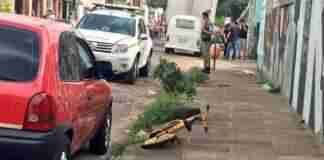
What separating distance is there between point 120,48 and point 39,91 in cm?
1168

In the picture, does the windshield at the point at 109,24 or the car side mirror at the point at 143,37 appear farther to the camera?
the car side mirror at the point at 143,37

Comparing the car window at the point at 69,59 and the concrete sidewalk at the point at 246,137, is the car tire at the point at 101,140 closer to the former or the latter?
the concrete sidewalk at the point at 246,137

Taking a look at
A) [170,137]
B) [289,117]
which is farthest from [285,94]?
[170,137]

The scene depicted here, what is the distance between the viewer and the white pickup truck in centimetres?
1748

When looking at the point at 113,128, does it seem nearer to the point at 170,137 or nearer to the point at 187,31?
the point at 170,137

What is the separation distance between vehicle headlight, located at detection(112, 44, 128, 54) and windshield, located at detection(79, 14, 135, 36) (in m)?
1.04

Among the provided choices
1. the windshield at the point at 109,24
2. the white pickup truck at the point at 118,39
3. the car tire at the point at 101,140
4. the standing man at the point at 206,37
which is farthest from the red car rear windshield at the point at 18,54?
the standing man at the point at 206,37

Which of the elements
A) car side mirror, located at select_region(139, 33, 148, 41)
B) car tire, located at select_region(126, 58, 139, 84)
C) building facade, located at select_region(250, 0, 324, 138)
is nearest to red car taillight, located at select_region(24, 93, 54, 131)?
building facade, located at select_region(250, 0, 324, 138)

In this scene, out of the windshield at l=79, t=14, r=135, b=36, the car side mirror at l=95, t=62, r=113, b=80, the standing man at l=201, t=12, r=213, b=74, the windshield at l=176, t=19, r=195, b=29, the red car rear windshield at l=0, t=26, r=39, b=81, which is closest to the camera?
the red car rear windshield at l=0, t=26, r=39, b=81

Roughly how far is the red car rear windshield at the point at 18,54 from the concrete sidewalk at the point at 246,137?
8.80ft

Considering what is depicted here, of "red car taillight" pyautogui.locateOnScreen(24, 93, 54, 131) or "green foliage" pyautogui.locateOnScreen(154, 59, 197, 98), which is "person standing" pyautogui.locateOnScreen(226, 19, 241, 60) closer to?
"green foliage" pyautogui.locateOnScreen(154, 59, 197, 98)

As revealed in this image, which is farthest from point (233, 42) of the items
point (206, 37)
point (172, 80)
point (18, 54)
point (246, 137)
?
point (18, 54)

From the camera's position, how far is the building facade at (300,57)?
1006 centimetres

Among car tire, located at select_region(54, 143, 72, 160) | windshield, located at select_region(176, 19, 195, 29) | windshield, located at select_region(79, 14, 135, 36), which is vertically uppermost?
windshield, located at select_region(176, 19, 195, 29)
